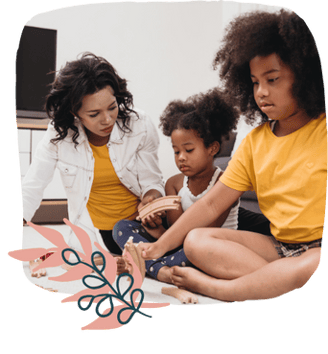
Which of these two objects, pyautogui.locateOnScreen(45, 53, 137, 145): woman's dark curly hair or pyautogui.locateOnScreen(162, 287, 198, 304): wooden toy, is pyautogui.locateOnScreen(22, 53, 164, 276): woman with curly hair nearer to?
pyautogui.locateOnScreen(45, 53, 137, 145): woman's dark curly hair

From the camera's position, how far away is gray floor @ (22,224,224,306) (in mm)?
1022

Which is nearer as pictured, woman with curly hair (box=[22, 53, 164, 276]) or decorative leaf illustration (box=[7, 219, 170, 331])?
decorative leaf illustration (box=[7, 219, 170, 331])

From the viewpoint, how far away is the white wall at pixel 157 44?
40.6 inches

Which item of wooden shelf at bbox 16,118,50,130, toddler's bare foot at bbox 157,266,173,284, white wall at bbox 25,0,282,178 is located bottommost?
toddler's bare foot at bbox 157,266,173,284

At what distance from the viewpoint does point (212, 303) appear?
1.02 meters

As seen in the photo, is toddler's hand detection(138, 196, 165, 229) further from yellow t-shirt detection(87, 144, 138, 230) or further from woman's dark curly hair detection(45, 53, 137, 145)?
woman's dark curly hair detection(45, 53, 137, 145)

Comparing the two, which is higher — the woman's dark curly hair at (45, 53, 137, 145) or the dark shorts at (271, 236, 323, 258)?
the woman's dark curly hair at (45, 53, 137, 145)

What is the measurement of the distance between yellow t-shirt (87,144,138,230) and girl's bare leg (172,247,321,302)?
0.20m

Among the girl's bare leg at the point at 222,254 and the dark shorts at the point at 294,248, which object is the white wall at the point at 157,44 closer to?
the girl's bare leg at the point at 222,254

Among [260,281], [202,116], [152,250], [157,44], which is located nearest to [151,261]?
[152,250]

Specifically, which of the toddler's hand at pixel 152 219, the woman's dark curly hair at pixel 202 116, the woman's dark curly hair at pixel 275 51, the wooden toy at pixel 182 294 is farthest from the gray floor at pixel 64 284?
the woman's dark curly hair at pixel 275 51

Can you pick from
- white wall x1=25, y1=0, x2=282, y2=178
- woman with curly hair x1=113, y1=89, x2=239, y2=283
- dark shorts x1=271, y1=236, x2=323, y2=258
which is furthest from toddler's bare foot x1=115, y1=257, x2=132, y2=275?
dark shorts x1=271, y1=236, x2=323, y2=258

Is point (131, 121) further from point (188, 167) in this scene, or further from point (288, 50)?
point (288, 50)

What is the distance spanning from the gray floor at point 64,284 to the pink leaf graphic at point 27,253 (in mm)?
21
